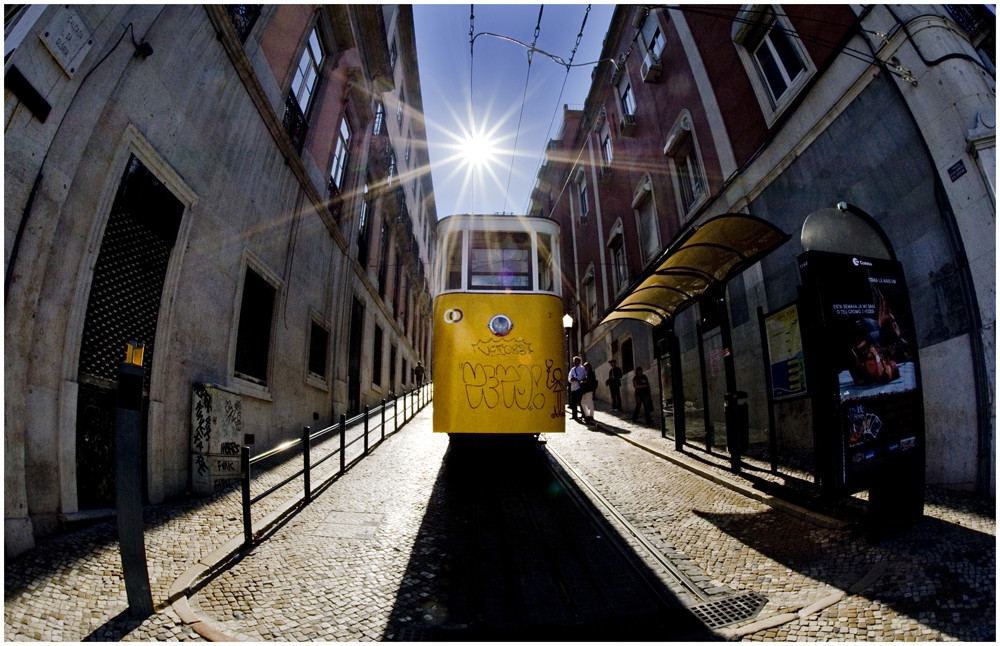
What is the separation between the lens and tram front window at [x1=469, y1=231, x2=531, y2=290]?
244 inches

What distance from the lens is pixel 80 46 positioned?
3.93 meters

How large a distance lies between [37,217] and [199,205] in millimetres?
2502

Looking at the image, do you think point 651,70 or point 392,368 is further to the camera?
point 392,368

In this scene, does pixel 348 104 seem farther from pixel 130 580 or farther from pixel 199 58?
pixel 130 580

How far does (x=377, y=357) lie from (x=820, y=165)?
16.5 metres

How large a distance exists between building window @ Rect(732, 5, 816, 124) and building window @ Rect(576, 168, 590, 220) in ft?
40.6

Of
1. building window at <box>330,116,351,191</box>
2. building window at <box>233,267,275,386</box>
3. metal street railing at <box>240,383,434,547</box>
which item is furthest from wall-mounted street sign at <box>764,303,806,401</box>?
building window at <box>330,116,351,191</box>

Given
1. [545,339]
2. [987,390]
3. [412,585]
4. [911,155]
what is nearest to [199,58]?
[545,339]

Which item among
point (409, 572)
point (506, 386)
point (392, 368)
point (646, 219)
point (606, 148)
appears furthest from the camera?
point (392, 368)

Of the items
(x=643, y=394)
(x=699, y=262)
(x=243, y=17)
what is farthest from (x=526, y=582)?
(x=243, y=17)

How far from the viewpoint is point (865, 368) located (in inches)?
136

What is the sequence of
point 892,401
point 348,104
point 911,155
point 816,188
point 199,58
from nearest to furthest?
point 892,401, point 911,155, point 199,58, point 816,188, point 348,104

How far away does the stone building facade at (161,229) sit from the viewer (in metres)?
3.52

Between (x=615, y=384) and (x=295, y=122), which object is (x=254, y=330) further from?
(x=615, y=384)
